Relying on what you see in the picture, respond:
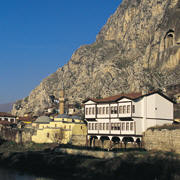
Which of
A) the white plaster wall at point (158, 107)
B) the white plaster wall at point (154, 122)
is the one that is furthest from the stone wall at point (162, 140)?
the white plaster wall at point (158, 107)

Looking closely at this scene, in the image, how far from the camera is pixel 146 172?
45.1 meters

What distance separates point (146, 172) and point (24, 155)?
2719 centimetres

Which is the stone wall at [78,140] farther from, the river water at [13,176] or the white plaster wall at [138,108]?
the river water at [13,176]

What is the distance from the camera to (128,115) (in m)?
60.5

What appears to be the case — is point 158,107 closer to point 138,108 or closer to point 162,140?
point 138,108

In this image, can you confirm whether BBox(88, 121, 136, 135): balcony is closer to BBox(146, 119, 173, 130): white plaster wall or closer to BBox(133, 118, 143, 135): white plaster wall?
BBox(133, 118, 143, 135): white plaster wall

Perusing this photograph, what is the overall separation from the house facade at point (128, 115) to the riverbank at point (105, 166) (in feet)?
29.1

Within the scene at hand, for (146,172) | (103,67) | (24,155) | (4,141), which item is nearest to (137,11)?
(103,67)

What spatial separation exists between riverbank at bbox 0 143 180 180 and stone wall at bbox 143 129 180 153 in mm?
4685

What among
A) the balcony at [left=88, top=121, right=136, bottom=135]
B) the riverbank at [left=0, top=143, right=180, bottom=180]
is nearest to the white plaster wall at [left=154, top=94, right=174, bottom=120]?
the balcony at [left=88, top=121, right=136, bottom=135]

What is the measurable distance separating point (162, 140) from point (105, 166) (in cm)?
1216

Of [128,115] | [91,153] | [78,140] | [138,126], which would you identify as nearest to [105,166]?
[91,153]

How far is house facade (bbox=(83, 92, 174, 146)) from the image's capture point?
60562 mm

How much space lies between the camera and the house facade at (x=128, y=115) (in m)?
60.6
